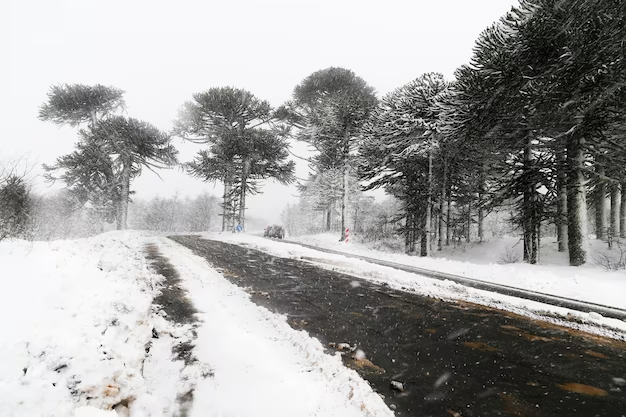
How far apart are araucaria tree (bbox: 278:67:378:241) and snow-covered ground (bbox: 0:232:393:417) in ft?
54.7

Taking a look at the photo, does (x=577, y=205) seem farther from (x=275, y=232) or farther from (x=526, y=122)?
(x=275, y=232)

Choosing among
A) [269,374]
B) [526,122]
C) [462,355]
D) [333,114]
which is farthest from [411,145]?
[269,374]

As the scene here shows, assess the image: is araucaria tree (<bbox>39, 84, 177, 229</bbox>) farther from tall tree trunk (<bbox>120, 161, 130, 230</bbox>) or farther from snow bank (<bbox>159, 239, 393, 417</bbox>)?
snow bank (<bbox>159, 239, 393, 417</bbox>)

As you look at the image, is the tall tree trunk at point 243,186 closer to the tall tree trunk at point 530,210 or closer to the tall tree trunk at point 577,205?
the tall tree trunk at point 530,210

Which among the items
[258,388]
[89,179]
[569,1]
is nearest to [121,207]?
[89,179]

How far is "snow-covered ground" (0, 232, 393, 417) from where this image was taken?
2089mm

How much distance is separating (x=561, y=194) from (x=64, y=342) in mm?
15754

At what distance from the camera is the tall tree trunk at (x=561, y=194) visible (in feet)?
35.9

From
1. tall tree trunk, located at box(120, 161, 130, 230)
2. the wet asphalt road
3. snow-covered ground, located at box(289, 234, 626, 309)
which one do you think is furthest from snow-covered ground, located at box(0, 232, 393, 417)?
tall tree trunk, located at box(120, 161, 130, 230)

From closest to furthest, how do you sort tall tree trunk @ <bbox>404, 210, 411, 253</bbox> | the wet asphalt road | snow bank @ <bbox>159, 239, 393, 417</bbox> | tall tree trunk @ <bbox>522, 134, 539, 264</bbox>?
1. snow bank @ <bbox>159, 239, 393, 417</bbox>
2. the wet asphalt road
3. tall tree trunk @ <bbox>522, 134, 539, 264</bbox>
4. tall tree trunk @ <bbox>404, 210, 411, 253</bbox>

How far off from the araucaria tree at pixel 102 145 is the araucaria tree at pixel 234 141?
2585 mm

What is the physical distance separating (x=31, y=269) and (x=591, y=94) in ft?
42.8

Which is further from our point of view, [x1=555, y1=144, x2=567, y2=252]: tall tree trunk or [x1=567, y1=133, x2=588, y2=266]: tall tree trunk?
[x1=555, y1=144, x2=567, y2=252]: tall tree trunk

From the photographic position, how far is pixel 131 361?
9.30 ft
